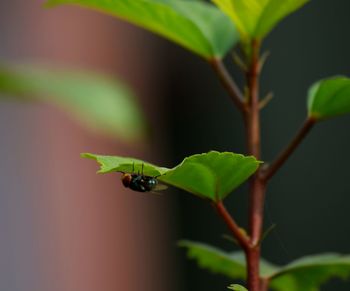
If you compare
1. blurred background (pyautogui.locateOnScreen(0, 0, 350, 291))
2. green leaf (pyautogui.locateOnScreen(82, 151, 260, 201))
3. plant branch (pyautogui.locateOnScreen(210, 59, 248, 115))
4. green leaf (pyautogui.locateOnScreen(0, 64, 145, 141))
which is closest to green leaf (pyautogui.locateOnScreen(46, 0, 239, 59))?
plant branch (pyautogui.locateOnScreen(210, 59, 248, 115))

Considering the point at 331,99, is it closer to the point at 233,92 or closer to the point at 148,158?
the point at 233,92

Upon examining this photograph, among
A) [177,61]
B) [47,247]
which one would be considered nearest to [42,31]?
[177,61]

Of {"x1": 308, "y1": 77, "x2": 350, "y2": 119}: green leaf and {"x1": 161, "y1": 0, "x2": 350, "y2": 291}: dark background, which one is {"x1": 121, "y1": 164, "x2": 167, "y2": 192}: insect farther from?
{"x1": 161, "y1": 0, "x2": 350, "y2": 291}: dark background

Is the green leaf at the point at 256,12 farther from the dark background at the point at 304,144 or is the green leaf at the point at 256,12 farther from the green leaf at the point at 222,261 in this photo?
the dark background at the point at 304,144

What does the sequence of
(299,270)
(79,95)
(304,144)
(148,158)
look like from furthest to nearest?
(148,158) → (304,144) → (79,95) → (299,270)

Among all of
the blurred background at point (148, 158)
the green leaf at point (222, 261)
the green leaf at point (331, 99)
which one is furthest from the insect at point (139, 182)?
the blurred background at point (148, 158)

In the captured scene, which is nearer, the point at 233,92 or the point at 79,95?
the point at 233,92

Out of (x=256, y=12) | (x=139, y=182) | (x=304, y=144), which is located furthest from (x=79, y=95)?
(x=304, y=144)
